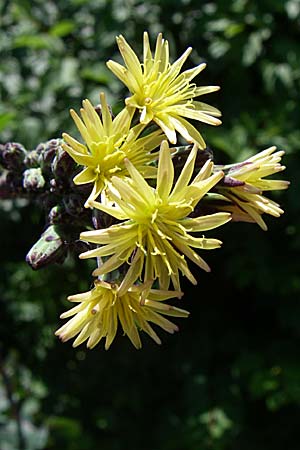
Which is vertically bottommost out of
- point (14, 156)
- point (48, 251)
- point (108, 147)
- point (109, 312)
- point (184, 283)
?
point (184, 283)

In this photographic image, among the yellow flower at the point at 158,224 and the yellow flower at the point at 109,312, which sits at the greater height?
the yellow flower at the point at 158,224

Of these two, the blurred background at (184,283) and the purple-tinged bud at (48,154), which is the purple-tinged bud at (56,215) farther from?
the blurred background at (184,283)

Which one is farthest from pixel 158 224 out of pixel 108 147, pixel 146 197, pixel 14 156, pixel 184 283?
pixel 184 283

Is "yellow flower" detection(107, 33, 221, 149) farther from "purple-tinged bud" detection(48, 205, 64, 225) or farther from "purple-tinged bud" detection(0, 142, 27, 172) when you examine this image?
"purple-tinged bud" detection(0, 142, 27, 172)

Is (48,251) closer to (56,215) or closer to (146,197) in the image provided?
(56,215)

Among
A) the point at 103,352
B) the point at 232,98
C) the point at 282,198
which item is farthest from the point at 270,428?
the point at 232,98

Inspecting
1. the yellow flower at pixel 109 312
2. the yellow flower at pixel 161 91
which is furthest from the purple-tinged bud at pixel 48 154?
the yellow flower at pixel 109 312
